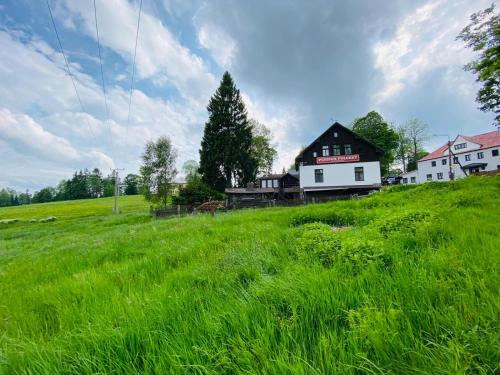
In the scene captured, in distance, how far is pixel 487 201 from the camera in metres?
6.66

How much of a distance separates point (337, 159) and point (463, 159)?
121 ft

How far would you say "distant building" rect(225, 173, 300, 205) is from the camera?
31858mm

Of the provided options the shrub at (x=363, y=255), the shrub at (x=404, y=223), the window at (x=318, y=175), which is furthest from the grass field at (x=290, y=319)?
the window at (x=318, y=175)

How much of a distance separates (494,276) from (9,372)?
3941 mm

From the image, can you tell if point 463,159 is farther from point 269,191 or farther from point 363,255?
point 363,255

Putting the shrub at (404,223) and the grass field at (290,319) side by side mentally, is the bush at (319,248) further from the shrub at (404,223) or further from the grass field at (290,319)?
the shrub at (404,223)

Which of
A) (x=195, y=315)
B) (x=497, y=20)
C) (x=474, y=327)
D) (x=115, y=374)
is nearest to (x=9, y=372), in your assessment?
(x=115, y=374)

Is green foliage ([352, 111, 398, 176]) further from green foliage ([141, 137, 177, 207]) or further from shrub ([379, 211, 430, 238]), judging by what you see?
shrub ([379, 211, 430, 238])

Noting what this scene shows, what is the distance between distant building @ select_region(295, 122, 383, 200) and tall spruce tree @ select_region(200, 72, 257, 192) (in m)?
11.0

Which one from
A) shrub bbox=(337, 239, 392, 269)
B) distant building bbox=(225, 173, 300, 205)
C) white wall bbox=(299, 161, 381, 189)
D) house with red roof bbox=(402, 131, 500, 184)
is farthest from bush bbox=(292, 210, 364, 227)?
house with red roof bbox=(402, 131, 500, 184)

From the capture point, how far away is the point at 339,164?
1230 inches

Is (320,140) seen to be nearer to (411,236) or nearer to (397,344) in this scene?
(411,236)

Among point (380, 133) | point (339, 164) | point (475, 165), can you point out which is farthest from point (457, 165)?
point (339, 164)

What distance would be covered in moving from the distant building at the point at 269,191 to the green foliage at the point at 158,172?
935 cm
